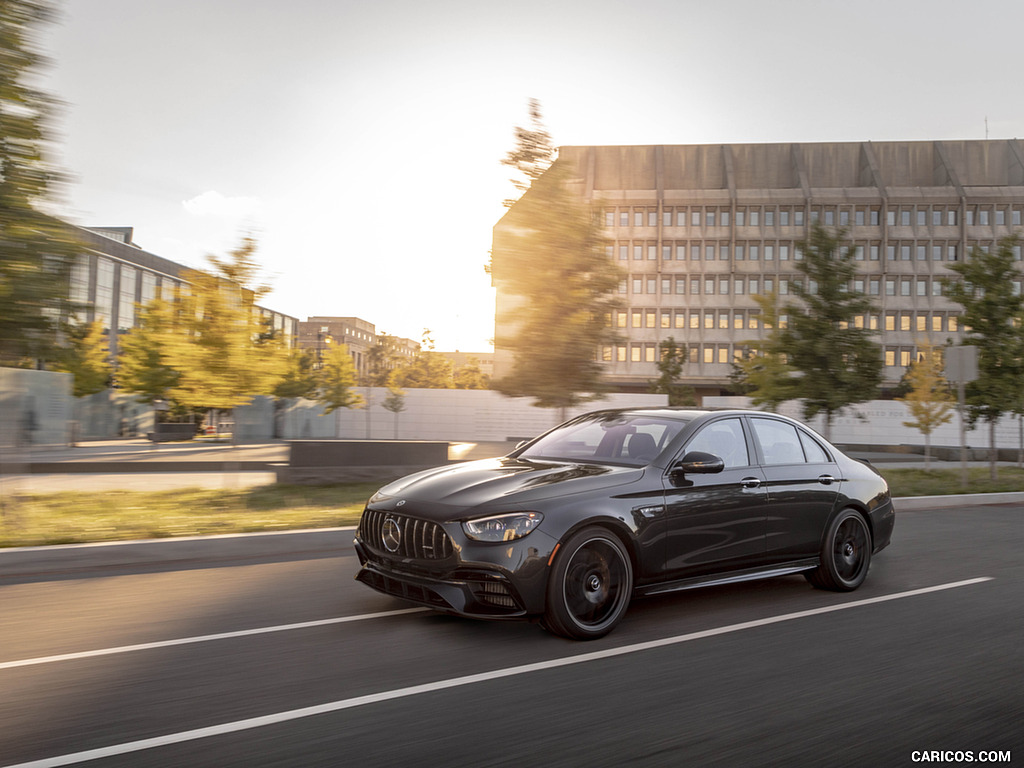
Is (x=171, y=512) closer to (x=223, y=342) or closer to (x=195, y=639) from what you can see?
(x=223, y=342)

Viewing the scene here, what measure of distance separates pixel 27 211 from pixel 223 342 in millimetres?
5228

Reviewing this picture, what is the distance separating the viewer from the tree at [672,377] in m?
59.9

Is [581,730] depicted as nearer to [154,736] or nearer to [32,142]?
[154,736]

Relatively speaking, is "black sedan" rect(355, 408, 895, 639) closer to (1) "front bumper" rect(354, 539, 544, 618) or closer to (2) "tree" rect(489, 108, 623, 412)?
(1) "front bumper" rect(354, 539, 544, 618)

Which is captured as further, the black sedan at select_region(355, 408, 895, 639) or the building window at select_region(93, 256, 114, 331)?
the building window at select_region(93, 256, 114, 331)

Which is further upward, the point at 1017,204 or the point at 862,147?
the point at 862,147

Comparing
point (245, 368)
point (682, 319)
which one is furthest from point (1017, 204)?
point (245, 368)

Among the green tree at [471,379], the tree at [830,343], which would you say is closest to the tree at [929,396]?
the tree at [830,343]

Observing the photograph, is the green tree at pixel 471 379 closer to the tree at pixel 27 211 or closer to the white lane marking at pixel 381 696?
the tree at pixel 27 211

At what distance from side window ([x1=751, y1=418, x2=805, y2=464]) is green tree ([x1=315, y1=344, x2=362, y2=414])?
124ft

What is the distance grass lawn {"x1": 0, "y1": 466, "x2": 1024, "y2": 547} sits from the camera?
8859 millimetres

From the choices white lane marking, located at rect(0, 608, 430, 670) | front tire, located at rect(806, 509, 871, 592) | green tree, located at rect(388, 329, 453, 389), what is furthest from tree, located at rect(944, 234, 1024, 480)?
green tree, located at rect(388, 329, 453, 389)

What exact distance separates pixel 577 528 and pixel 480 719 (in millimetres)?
1578

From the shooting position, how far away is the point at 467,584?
15.9 feet
